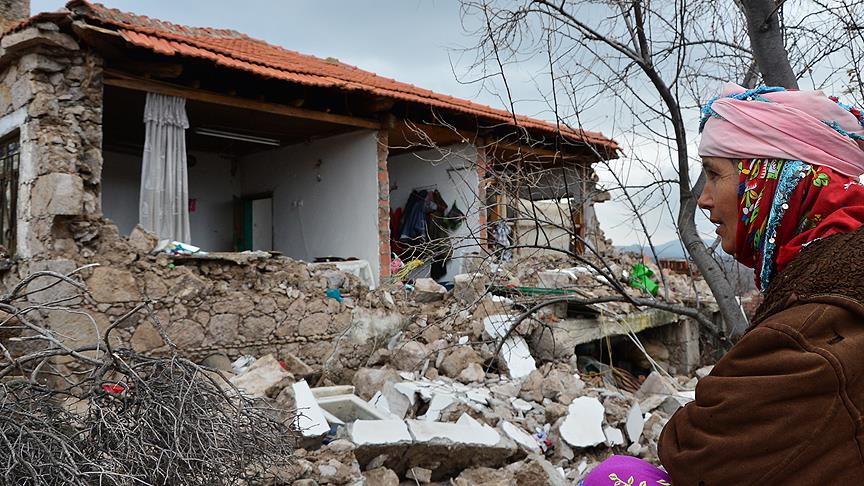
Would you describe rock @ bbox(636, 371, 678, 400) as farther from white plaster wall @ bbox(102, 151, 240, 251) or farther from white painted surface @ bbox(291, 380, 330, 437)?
white plaster wall @ bbox(102, 151, 240, 251)

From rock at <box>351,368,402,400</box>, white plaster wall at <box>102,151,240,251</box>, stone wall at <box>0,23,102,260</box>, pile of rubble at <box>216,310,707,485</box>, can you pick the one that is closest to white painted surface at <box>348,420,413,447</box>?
pile of rubble at <box>216,310,707,485</box>

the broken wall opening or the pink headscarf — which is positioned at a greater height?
the broken wall opening

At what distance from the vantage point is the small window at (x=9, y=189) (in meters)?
6.34

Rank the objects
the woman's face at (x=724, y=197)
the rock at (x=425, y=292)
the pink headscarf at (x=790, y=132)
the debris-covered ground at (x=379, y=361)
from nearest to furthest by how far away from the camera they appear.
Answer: the pink headscarf at (x=790, y=132) → the woman's face at (x=724, y=197) → the debris-covered ground at (x=379, y=361) → the rock at (x=425, y=292)

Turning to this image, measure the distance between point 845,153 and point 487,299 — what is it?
18.7 feet

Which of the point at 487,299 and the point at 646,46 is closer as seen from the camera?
the point at 646,46

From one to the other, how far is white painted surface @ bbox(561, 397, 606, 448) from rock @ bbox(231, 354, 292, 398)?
231 cm

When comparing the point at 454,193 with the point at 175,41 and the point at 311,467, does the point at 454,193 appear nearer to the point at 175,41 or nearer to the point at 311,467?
the point at 175,41

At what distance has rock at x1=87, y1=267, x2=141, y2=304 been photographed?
5.64m

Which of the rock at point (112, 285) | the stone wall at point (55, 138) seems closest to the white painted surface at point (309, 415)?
the rock at point (112, 285)

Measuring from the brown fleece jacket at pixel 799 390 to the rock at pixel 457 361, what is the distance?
16.4 ft

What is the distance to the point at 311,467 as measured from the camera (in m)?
3.63

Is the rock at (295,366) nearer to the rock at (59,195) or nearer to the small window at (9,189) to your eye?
the rock at (59,195)

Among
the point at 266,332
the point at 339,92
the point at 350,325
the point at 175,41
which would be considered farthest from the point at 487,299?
the point at 175,41
